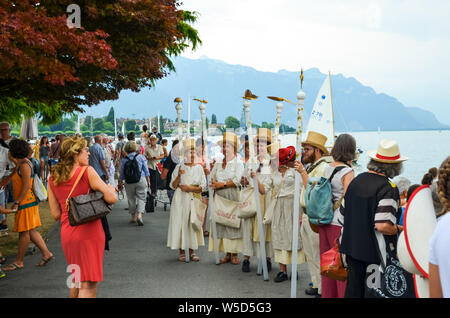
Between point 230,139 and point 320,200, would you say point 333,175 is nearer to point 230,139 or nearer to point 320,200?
point 320,200

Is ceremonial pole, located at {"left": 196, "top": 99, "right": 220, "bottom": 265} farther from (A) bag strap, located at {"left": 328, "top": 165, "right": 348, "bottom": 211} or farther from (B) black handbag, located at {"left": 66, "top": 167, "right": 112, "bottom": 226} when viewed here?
(B) black handbag, located at {"left": 66, "top": 167, "right": 112, "bottom": 226}

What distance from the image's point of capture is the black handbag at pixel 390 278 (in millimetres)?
3822

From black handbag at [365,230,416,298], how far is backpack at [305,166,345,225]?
37.5 inches

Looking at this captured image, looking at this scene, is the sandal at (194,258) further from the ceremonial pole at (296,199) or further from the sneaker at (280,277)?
the ceremonial pole at (296,199)

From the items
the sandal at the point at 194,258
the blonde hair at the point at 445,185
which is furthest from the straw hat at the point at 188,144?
the blonde hair at the point at 445,185

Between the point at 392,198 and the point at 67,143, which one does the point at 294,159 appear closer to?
the point at 392,198

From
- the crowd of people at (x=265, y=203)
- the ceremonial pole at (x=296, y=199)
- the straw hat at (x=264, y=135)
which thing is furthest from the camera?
the straw hat at (x=264, y=135)

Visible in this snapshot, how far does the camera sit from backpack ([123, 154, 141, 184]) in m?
11.7

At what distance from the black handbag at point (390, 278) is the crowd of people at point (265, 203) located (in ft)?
0.17

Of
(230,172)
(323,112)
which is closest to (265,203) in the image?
(230,172)

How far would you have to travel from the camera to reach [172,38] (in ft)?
30.8

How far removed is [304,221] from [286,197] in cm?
68
